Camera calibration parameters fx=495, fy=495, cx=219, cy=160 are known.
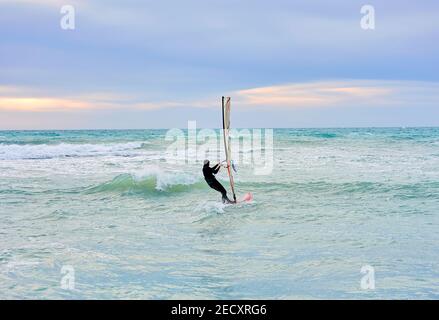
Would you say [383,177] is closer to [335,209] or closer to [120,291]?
[335,209]

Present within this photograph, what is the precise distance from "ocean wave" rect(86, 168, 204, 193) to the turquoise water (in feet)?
0.16

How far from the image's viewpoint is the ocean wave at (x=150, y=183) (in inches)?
676

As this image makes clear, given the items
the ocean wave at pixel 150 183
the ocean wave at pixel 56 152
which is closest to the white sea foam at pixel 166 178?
the ocean wave at pixel 150 183

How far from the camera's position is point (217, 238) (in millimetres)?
9758

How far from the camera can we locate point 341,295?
6.41 meters

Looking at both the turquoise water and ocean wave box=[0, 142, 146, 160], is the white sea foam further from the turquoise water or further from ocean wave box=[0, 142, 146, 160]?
ocean wave box=[0, 142, 146, 160]

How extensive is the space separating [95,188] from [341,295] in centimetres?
1241

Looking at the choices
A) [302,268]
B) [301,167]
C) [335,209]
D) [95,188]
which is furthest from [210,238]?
[301,167]

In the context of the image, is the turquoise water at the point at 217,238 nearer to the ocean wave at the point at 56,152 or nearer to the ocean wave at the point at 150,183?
the ocean wave at the point at 150,183

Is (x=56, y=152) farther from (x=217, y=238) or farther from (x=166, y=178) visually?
(x=217, y=238)

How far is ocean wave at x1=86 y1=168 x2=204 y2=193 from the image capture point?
17.2 meters

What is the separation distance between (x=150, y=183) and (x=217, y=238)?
8353mm

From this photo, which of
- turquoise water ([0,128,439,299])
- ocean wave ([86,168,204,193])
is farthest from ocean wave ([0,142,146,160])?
ocean wave ([86,168,204,193])

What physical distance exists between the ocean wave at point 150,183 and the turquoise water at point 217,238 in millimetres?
48
